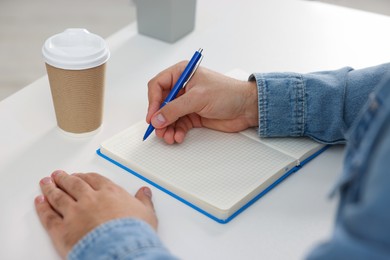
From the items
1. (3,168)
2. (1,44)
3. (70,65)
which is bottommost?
(1,44)

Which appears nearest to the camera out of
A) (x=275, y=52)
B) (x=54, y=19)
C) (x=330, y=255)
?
(x=330, y=255)

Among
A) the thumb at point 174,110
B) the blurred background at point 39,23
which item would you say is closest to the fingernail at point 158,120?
the thumb at point 174,110

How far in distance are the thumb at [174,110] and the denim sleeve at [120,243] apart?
24 cm

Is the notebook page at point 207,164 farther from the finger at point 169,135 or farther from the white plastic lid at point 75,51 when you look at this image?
the white plastic lid at point 75,51

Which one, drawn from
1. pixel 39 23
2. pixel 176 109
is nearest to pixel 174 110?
pixel 176 109

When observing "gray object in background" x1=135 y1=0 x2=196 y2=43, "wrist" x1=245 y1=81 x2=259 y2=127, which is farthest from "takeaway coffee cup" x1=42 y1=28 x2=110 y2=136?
"gray object in background" x1=135 y1=0 x2=196 y2=43

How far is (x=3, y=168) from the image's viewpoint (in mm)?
803

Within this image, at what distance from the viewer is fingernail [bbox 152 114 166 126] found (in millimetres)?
846

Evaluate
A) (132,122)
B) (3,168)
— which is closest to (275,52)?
(132,122)

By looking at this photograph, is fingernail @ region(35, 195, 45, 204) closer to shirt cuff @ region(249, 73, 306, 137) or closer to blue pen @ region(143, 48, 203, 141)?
blue pen @ region(143, 48, 203, 141)

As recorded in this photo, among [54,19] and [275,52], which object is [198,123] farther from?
[54,19]

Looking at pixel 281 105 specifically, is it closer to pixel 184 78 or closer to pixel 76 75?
pixel 184 78

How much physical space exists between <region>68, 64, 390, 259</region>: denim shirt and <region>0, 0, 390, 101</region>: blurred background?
1612 millimetres

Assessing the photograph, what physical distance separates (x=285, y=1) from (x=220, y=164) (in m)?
0.78
